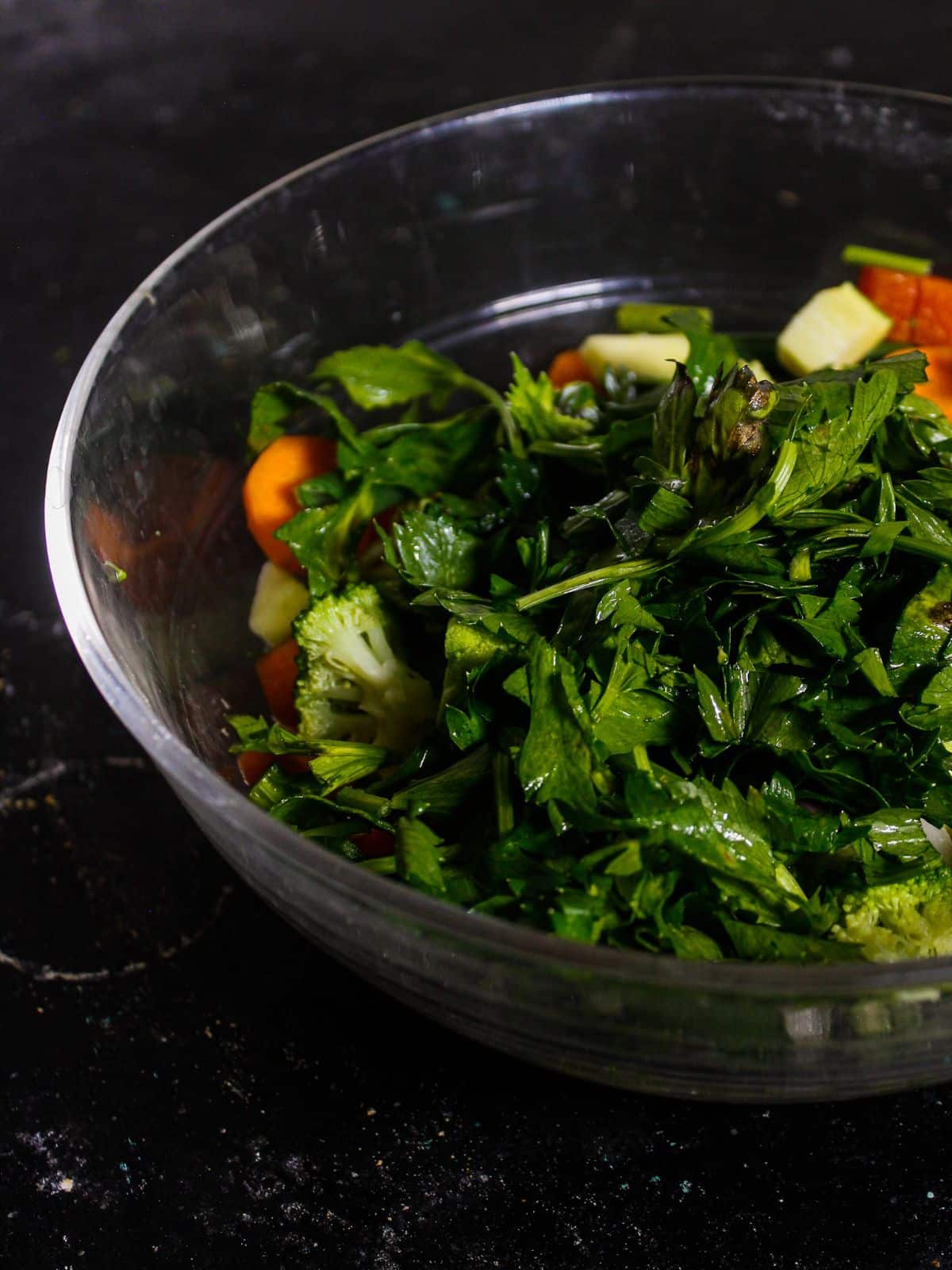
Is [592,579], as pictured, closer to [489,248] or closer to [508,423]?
[508,423]

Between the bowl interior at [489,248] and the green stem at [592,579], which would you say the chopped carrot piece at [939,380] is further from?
the green stem at [592,579]

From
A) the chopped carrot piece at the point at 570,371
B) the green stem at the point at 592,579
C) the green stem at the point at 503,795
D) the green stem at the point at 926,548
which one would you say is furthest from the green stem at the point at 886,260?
the green stem at the point at 503,795

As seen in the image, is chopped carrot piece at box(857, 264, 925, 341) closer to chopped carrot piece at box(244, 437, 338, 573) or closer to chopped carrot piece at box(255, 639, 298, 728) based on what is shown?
chopped carrot piece at box(244, 437, 338, 573)

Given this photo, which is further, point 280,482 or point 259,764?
point 280,482

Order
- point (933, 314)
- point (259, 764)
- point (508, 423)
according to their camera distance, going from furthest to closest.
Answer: point (933, 314) → point (508, 423) → point (259, 764)

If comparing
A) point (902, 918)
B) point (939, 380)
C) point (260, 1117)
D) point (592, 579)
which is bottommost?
point (260, 1117)

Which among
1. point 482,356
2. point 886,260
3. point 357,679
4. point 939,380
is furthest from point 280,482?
point 886,260
